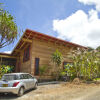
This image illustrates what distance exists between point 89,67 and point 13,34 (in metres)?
8.62

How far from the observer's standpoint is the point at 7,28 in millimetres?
7969

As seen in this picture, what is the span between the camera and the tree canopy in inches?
303

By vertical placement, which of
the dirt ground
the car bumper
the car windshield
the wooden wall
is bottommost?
the dirt ground

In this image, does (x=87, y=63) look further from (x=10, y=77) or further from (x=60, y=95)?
(x=10, y=77)

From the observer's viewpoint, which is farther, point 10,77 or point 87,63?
point 87,63

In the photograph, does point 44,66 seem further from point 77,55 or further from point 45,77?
point 77,55

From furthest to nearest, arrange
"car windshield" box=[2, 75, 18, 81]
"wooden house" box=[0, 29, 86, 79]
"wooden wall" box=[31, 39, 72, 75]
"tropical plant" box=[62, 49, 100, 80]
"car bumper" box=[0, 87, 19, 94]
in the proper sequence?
1. "wooden wall" box=[31, 39, 72, 75]
2. "wooden house" box=[0, 29, 86, 79]
3. "tropical plant" box=[62, 49, 100, 80]
4. "car windshield" box=[2, 75, 18, 81]
5. "car bumper" box=[0, 87, 19, 94]

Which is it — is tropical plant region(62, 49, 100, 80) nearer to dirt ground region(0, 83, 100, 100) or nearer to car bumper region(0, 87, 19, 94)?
dirt ground region(0, 83, 100, 100)

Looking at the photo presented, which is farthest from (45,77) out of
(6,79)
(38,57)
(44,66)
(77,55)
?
(6,79)

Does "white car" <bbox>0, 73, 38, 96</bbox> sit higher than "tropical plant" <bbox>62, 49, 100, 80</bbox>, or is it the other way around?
"tropical plant" <bbox>62, 49, 100, 80</bbox>

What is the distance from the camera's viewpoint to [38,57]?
45.1ft

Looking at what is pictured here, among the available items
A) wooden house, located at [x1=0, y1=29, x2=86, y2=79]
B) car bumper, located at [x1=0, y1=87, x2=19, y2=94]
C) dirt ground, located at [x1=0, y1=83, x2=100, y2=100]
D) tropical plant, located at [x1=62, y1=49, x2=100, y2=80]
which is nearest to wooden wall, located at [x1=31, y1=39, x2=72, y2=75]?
wooden house, located at [x1=0, y1=29, x2=86, y2=79]

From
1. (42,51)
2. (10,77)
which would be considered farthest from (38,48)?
(10,77)

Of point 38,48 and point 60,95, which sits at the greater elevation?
point 38,48
